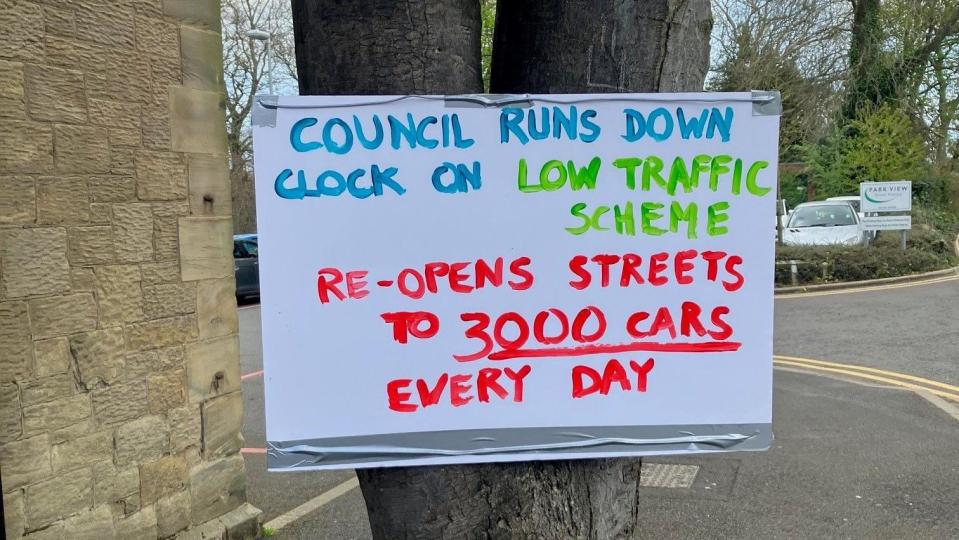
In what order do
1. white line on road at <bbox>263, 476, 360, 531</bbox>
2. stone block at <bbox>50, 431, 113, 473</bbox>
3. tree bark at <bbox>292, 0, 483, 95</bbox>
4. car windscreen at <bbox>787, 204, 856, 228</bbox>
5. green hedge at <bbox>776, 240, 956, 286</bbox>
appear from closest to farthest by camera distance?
→ 1. tree bark at <bbox>292, 0, 483, 95</bbox>
2. stone block at <bbox>50, 431, 113, 473</bbox>
3. white line on road at <bbox>263, 476, 360, 531</bbox>
4. green hedge at <bbox>776, 240, 956, 286</bbox>
5. car windscreen at <bbox>787, 204, 856, 228</bbox>

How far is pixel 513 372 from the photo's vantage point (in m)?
1.68

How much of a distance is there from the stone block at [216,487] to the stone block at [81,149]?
1.57 m

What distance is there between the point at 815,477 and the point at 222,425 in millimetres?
3549

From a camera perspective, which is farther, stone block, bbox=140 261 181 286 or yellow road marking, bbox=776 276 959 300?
yellow road marking, bbox=776 276 959 300

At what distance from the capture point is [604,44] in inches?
64.2

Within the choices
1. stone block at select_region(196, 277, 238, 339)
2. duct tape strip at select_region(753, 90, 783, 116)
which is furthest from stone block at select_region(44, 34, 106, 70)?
duct tape strip at select_region(753, 90, 783, 116)

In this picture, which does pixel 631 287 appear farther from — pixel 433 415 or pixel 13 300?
pixel 13 300

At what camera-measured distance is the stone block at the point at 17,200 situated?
283cm

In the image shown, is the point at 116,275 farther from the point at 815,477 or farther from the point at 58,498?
the point at 815,477

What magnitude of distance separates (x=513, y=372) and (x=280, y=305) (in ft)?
1.78

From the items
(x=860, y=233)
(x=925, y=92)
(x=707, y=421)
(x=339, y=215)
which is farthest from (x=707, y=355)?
(x=925, y=92)

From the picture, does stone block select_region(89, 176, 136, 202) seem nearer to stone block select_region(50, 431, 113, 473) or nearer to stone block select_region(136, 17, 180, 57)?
stone block select_region(136, 17, 180, 57)

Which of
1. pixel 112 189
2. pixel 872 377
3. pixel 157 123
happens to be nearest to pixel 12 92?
pixel 112 189

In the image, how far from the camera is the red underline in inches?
65.8
